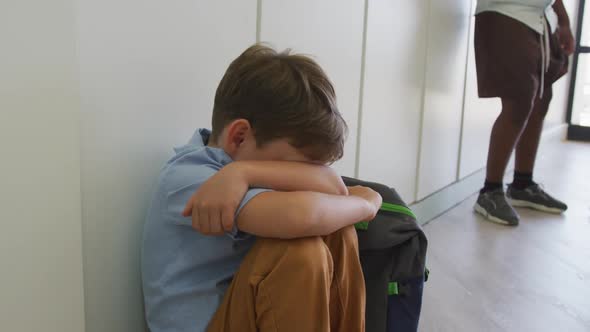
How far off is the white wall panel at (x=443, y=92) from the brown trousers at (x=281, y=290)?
63.7 inches

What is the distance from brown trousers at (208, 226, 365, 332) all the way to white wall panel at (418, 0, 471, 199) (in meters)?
1.62

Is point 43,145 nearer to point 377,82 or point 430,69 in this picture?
point 377,82

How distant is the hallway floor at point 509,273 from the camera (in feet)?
5.39

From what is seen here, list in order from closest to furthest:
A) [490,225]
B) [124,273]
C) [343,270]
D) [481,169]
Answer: [343,270]
[124,273]
[490,225]
[481,169]

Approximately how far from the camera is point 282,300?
0.87m

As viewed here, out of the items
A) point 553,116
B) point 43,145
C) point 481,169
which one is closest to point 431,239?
point 481,169

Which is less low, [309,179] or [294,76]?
[294,76]

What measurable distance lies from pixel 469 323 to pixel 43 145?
124 centimetres

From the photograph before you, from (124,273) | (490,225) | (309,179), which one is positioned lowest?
(490,225)

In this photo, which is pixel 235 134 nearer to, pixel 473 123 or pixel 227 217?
pixel 227 217

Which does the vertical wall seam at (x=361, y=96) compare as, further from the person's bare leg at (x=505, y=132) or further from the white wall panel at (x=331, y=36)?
the person's bare leg at (x=505, y=132)

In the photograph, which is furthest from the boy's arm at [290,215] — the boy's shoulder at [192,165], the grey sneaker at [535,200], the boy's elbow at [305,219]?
the grey sneaker at [535,200]

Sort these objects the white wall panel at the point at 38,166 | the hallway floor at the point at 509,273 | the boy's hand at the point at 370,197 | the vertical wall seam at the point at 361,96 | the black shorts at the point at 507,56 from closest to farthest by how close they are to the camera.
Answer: the white wall panel at the point at 38,166
the boy's hand at the point at 370,197
the hallway floor at the point at 509,273
the vertical wall seam at the point at 361,96
the black shorts at the point at 507,56

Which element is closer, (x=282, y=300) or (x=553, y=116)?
(x=282, y=300)
